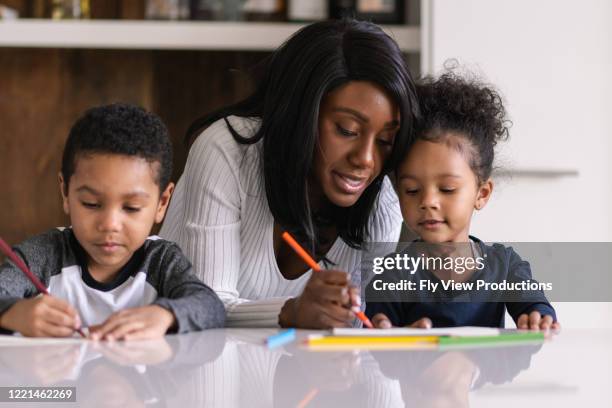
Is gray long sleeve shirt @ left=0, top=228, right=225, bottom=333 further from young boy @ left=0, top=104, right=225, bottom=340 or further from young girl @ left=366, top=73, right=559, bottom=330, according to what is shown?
young girl @ left=366, top=73, right=559, bottom=330

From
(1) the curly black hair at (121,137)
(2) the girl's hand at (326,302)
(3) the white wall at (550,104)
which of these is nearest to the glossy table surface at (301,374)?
(2) the girl's hand at (326,302)

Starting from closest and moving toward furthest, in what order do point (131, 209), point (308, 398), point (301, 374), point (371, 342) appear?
point (308, 398) < point (301, 374) < point (371, 342) < point (131, 209)

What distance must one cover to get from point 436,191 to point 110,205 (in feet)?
1.74

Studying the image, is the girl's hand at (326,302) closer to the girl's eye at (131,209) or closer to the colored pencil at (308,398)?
the girl's eye at (131,209)

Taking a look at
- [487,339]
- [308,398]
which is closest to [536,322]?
[487,339]

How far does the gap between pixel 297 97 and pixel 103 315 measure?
484 millimetres

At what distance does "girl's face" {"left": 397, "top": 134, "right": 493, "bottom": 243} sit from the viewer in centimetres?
150

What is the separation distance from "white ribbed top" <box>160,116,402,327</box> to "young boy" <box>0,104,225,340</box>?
124mm

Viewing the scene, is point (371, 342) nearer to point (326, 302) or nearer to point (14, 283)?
point (326, 302)

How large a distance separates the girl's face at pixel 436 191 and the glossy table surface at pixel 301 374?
0.45 metres

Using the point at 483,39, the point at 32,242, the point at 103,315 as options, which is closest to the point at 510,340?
the point at 103,315

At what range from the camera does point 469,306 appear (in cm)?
142

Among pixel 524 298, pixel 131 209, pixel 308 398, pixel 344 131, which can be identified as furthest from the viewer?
pixel 344 131

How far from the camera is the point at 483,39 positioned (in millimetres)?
2633
